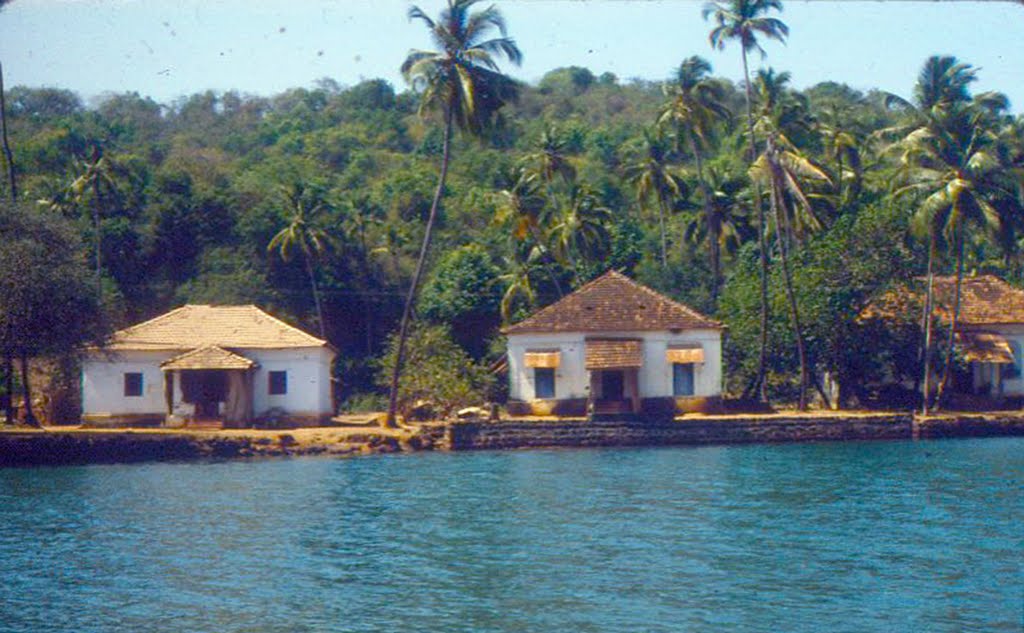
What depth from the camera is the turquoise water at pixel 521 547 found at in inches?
696

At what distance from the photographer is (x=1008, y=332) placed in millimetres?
48062

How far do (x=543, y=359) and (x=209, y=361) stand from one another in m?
11.1

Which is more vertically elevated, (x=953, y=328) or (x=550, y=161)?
(x=550, y=161)

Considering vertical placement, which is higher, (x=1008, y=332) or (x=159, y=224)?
(x=159, y=224)

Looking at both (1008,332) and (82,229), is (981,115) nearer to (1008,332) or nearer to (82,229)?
(1008,332)

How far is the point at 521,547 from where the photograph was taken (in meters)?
22.8

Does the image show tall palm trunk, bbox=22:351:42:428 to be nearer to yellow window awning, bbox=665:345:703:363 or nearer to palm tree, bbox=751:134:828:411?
yellow window awning, bbox=665:345:703:363

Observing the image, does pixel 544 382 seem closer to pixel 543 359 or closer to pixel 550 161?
pixel 543 359

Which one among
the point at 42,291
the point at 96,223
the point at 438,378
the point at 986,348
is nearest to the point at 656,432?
the point at 438,378

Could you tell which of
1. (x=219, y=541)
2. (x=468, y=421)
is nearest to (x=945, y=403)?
(x=468, y=421)

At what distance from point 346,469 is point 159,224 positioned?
23204mm

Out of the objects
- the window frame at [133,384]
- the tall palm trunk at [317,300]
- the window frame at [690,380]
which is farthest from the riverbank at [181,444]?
the tall palm trunk at [317,300]

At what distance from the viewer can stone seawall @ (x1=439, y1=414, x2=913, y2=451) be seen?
135ft

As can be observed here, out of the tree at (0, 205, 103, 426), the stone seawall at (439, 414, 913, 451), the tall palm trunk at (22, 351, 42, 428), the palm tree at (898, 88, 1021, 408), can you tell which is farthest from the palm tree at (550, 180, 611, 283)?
the tall palm trunk at (22, 351, 42, 428)
